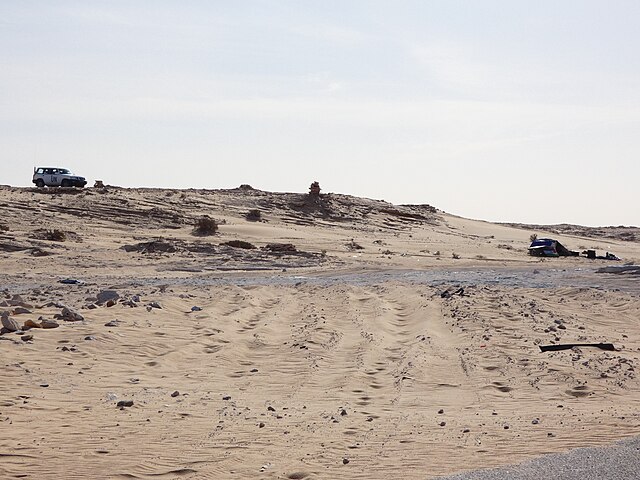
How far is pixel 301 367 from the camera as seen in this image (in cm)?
1083

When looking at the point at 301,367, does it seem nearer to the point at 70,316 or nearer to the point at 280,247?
the point at 70,316

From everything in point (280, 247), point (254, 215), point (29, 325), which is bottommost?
point (29, 325)

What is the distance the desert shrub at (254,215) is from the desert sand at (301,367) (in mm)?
12244

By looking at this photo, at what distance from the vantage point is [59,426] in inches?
305

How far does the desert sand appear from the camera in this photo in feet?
22.6

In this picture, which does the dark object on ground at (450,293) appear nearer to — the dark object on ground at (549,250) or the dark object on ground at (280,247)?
the dark object on ground at (280,247)

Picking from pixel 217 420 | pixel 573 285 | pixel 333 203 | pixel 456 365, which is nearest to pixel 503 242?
pixel 333 203

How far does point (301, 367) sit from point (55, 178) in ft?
114

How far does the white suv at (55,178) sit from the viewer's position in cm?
4291

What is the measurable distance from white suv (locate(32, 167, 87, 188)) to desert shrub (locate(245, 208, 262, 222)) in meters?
9.51

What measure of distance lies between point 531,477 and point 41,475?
347cm

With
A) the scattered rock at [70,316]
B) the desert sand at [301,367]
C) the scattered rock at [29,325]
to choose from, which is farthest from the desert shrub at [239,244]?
the scattered rock at [29,325]

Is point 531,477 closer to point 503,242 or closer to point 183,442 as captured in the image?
point 183,442

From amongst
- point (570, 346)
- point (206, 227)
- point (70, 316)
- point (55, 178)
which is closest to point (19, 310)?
point (70, 316)
